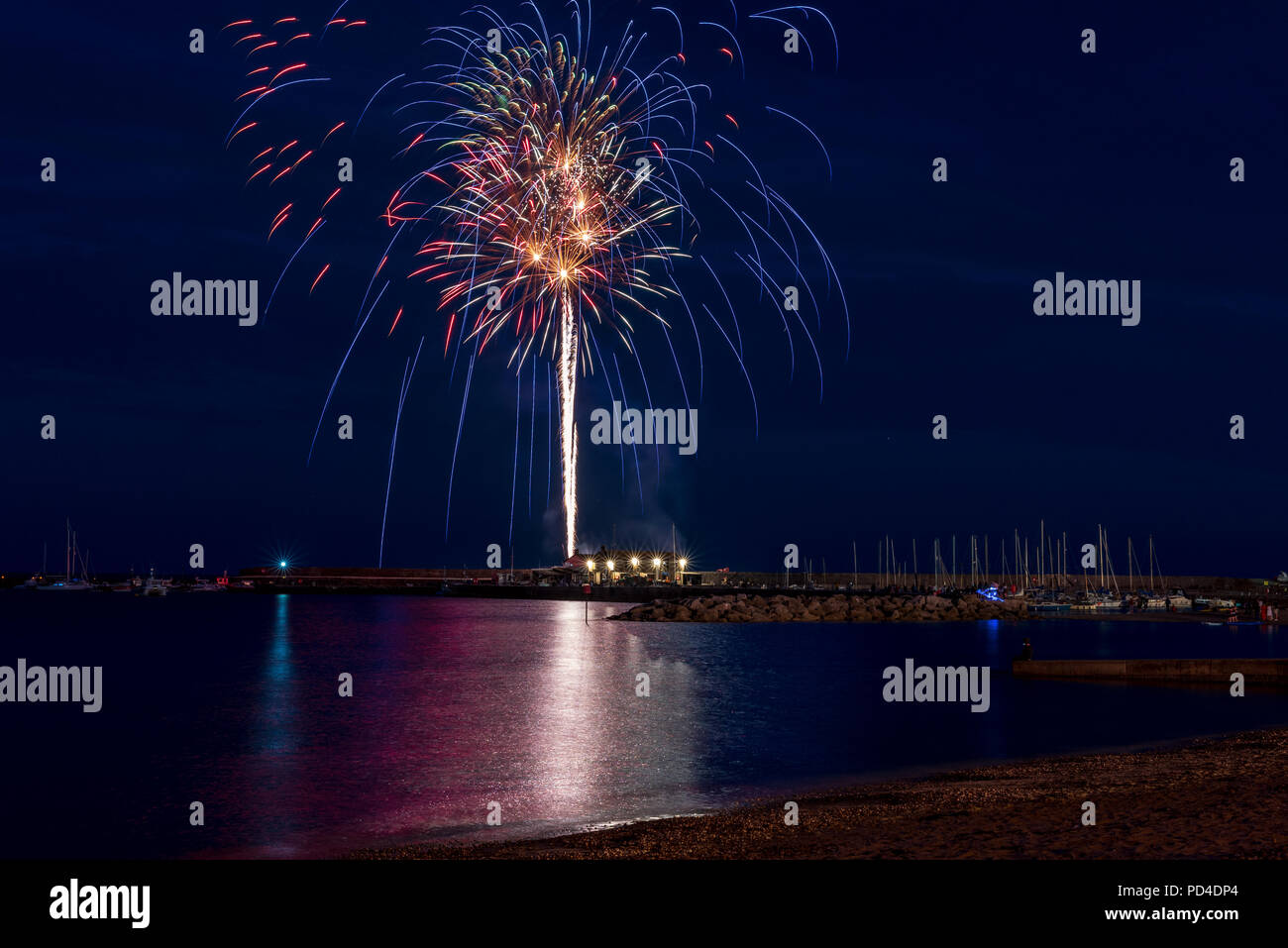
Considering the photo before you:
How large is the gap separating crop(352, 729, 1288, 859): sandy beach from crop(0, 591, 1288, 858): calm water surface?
10.6 feet

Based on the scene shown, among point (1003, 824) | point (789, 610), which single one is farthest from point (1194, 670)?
point (789, 610)

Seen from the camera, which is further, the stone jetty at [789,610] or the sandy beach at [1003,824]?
the stone jetty at [789,610]

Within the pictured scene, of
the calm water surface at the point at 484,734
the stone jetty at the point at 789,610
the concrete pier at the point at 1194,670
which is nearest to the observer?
the calm water surface at the point at 484,734

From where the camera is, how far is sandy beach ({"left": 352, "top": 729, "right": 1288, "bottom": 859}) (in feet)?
51.3

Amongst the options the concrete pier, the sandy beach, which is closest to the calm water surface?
the concrete pier

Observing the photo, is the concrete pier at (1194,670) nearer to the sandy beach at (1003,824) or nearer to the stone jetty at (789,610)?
the sandy beach at (1003,824)

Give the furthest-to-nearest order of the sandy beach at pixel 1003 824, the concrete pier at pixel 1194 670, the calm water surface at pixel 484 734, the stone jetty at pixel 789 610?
the stone jetty at pixel 789 610 < the concrete pier at pixel 1194 670 < the calm water surface at pixel 484 734 < the sandy beach at pixel 1003 824

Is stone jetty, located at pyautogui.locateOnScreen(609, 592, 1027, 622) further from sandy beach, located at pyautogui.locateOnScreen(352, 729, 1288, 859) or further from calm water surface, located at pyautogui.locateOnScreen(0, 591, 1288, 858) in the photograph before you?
sandy beach, located at pyautogui.locateOnScreen(352, 729, 1288, 859)

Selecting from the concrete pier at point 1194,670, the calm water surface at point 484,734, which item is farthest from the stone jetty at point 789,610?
the concrete pier at point 1194,670

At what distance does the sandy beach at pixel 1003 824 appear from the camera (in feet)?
51.3

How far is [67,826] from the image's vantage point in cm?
2506

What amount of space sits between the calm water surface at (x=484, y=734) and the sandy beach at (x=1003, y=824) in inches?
127

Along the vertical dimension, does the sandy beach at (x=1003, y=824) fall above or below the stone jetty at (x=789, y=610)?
above
